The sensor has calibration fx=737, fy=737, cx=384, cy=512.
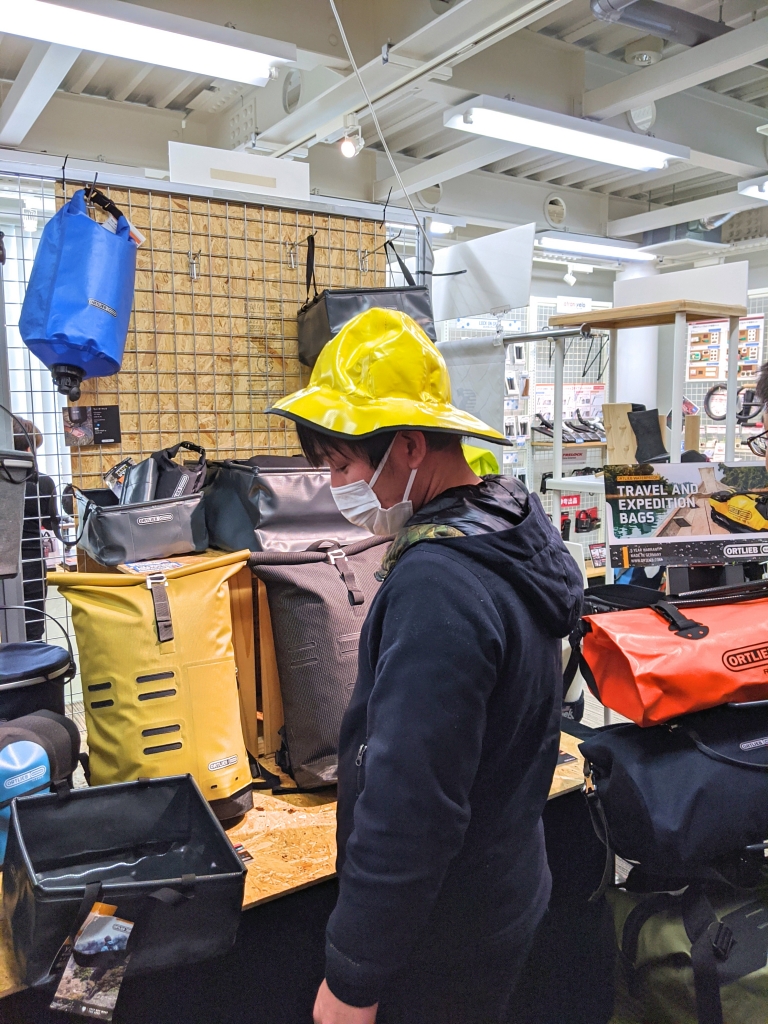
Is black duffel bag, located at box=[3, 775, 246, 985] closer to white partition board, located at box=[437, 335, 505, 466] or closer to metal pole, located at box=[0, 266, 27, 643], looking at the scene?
metal pole, located at box=[0, 266, 27, 643]

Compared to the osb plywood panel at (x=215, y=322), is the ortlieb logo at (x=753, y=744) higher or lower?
lower

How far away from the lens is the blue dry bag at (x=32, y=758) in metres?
1.37

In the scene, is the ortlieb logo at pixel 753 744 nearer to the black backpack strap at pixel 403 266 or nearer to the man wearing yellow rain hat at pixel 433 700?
the man wearing yellow rain hat at pixel 433 700

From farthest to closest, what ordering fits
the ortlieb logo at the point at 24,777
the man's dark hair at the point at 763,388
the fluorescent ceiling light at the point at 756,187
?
the fluorescent ceiling light at the point at 756,187, the man's dark hair at the point at 763,388, the ortlieb logo at the point at 24,777

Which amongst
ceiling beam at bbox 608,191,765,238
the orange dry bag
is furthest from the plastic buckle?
ceiling beam at bbox 608,191,765,238

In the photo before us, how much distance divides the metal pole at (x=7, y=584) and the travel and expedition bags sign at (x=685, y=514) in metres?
1.49

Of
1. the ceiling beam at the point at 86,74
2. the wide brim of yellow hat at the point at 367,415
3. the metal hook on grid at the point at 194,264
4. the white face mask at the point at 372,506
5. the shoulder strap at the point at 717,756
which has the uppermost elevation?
the ceiling beam at the point at 86,74

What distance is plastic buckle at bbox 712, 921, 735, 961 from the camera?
150 centimetres

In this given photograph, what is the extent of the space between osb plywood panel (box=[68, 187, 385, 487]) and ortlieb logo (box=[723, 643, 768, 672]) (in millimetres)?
1430

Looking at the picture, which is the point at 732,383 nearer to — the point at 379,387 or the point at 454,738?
the point at 379,387

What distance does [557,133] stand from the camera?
14.1 feet

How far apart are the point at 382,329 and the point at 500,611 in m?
0.45

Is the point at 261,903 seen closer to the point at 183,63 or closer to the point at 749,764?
the point at 749,764

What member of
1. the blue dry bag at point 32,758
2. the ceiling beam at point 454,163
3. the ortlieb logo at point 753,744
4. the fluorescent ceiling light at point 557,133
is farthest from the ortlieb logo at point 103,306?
the ceiling beam at point 454,163
